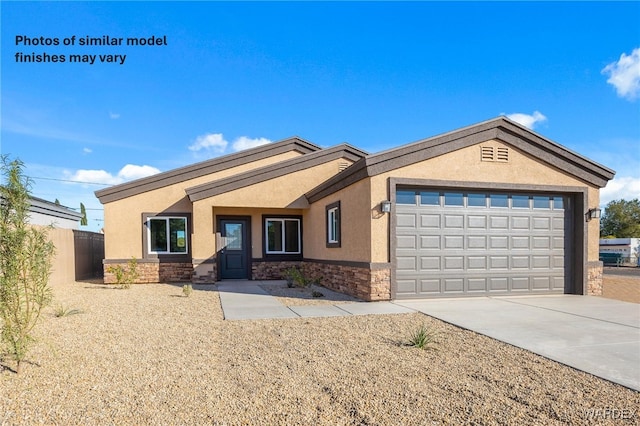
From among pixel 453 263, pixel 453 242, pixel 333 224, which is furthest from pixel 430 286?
pixel 333 224

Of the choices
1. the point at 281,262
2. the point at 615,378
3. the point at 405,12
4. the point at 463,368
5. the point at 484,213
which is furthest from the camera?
the point at 281,262

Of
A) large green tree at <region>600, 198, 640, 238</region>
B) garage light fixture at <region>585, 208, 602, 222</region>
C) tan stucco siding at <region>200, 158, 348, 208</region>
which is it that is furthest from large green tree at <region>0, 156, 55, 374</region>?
large green tree at <region>600, 198, 640, 238</region>

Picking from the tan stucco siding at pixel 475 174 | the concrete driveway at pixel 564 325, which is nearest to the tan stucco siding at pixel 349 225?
the tan stucco siding at pixel 475 174

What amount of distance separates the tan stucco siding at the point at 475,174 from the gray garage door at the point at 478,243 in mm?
422

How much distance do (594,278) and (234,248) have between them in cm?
1175

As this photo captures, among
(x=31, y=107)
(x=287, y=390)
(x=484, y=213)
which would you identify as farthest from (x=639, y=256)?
(x=31, y=107)

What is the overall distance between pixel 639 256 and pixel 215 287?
32820 millimetres

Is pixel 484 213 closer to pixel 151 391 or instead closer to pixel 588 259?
pixel 588 259

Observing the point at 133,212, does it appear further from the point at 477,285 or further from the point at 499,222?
the point at 499,222

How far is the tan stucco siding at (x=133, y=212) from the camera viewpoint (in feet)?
45.1

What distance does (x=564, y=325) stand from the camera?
666cm

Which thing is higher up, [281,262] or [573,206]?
[573,206]

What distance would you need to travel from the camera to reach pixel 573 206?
10.5 metres

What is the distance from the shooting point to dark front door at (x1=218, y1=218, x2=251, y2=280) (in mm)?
14484
